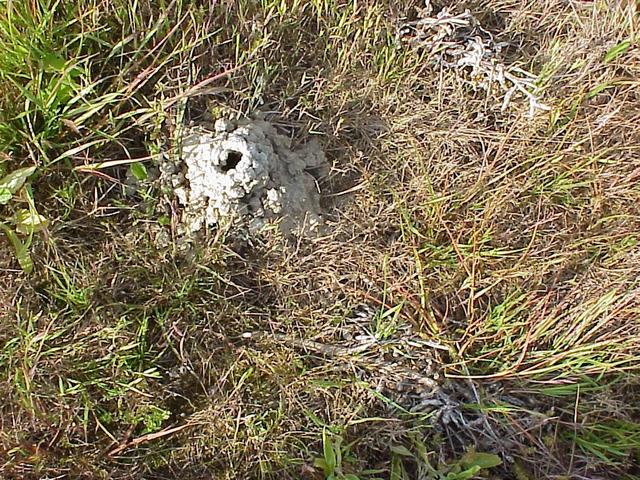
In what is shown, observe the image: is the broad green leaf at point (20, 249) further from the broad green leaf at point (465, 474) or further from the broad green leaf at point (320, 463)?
the broad green leaf at point (465, 474)

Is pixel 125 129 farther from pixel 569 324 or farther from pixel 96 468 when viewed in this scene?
pixel 569 324

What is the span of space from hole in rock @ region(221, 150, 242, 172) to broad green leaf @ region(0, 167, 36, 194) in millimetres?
416

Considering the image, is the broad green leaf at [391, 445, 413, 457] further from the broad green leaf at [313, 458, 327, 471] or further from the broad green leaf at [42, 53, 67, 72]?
the broad green leaf at [42, 53, 67, 72]

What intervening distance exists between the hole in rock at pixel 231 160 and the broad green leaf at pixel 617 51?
1.03 m

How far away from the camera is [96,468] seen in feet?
4.19

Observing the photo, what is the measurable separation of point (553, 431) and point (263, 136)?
1.01 meters

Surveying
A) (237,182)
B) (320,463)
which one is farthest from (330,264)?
(320,463)

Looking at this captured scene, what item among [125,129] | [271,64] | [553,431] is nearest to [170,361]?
[125,129]

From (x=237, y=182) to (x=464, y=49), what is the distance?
73 cm

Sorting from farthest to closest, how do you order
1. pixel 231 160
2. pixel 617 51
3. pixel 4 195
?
pixel 617 51
pixel 231 160
pixel 4 195

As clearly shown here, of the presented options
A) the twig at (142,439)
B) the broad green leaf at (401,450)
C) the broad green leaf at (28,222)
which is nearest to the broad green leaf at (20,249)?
the broad green leaf at (28,222)

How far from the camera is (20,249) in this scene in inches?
50.3

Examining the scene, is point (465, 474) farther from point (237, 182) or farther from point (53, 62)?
point (53, 62)

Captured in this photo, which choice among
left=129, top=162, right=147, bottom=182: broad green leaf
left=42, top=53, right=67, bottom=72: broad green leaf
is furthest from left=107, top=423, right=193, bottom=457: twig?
left=42, top=53, right=67, bottom=72: broad green leaf
